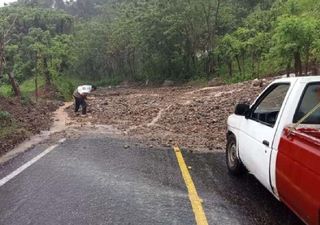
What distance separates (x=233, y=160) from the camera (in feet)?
24.8

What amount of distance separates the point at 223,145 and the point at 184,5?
3431 centimetres

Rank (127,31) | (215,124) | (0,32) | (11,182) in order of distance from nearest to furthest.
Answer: (11,182) < (215,124) < (0,32) < (127,31)

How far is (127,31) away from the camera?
51969 mm

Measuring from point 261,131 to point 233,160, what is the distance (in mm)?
1871

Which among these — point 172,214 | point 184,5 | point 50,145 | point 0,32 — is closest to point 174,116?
point 50,145

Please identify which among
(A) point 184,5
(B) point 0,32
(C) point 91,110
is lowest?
(C) point 91,110

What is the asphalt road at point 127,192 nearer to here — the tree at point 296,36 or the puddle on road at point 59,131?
the puddle on road at point 59,131

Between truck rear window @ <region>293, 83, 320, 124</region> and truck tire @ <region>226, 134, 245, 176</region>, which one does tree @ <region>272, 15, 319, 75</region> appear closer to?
truck tire @ <region>226, 134, 245, 176</region>

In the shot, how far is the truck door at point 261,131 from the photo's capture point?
543 centimetres

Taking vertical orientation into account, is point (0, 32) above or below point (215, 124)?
above

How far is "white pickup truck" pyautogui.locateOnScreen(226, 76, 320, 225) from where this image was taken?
13.8ft

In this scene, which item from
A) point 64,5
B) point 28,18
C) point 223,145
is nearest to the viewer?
point 223,145

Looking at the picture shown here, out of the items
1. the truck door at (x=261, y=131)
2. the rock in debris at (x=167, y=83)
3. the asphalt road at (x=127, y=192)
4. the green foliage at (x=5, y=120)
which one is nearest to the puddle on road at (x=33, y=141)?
the asphalt road at (x=127, y=192)

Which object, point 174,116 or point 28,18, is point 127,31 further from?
point 174,116
